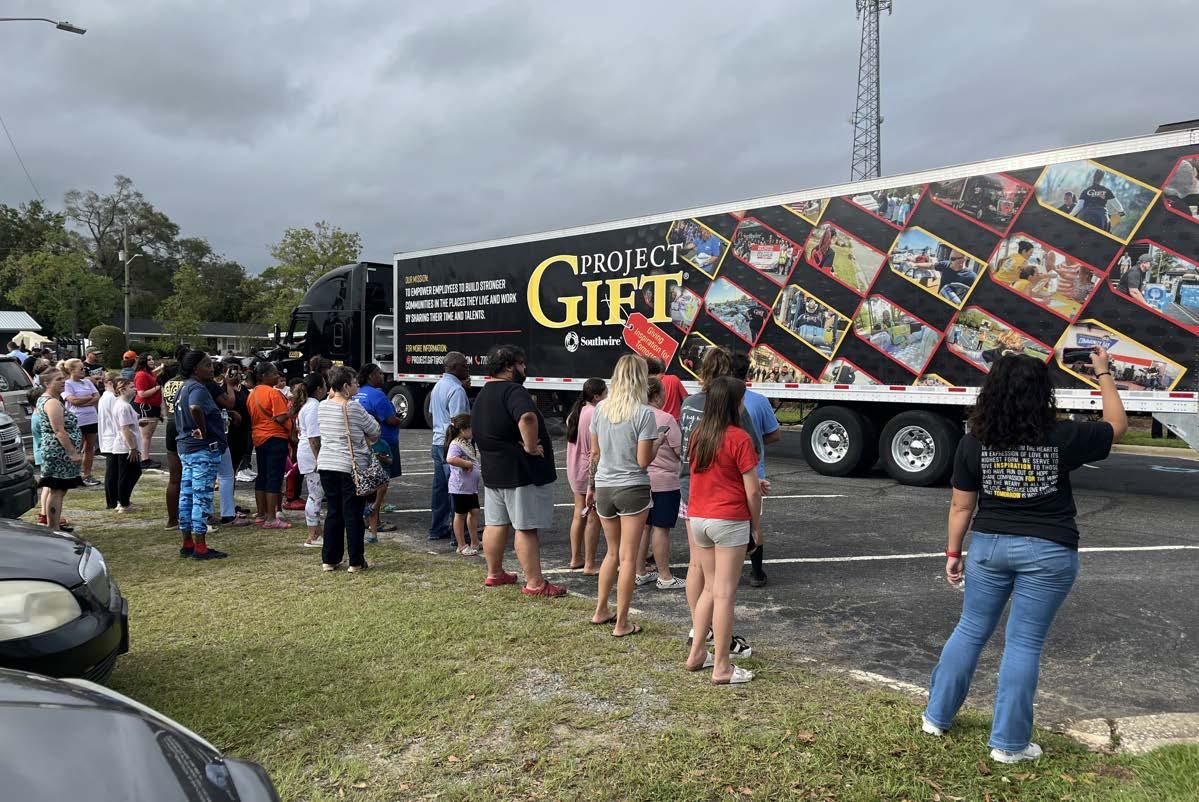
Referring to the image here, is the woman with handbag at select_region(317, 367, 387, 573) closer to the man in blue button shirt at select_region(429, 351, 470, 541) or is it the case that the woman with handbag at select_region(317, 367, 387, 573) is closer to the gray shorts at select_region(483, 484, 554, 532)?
the man in blue button shirt at select_region(429, 351, 470, 541)

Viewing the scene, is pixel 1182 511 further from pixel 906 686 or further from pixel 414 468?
pixel 414 468

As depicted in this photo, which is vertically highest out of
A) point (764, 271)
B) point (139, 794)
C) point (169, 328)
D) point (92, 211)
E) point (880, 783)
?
point (92, 211)

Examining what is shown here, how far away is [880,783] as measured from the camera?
312 centimetres

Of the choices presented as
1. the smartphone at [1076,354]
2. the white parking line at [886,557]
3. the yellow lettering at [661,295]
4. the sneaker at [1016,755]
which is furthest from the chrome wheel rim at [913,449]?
the sneaker at [1016,755]

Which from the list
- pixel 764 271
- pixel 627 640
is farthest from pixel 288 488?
pixel 764 271

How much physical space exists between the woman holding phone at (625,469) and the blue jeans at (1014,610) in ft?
6.25

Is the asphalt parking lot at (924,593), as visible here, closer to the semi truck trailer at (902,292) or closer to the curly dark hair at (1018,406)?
the semi truck trailer at (902,292)

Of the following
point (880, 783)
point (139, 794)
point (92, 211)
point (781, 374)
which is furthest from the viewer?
point (92, 211)

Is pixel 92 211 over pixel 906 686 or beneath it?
over

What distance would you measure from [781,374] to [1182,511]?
15.9 feet

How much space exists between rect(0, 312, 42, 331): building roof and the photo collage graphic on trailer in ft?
200

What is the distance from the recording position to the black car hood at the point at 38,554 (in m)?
3.48

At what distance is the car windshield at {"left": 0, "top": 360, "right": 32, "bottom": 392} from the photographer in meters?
10.8

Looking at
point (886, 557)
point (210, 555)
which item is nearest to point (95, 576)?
point (210, 555)
